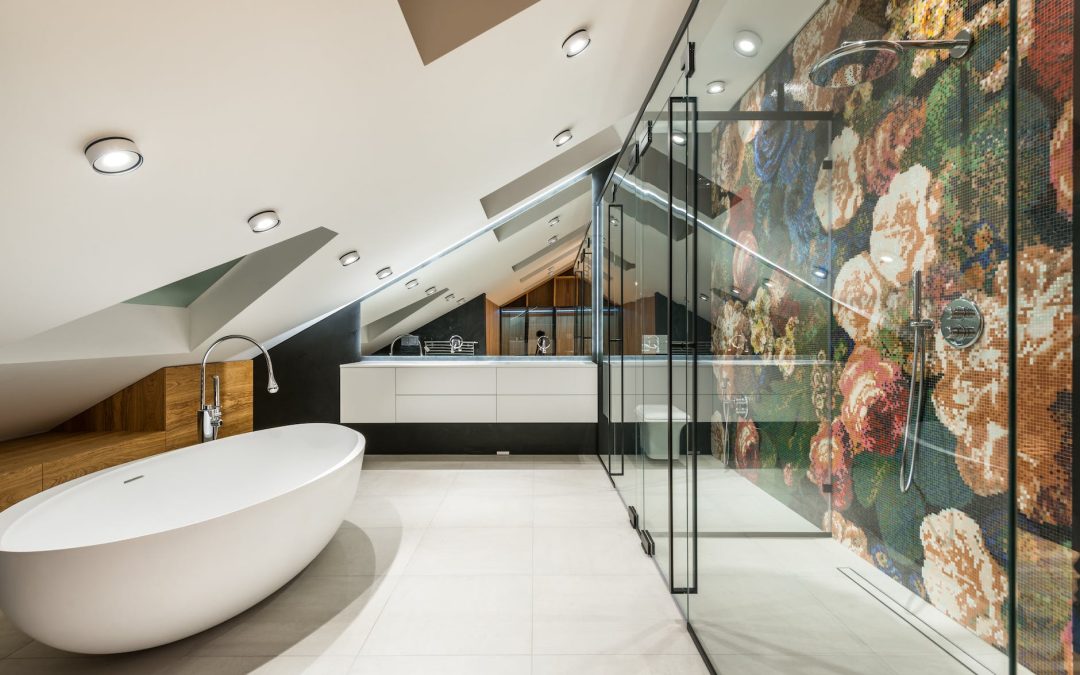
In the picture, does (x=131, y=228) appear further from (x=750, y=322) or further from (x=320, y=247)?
(x=750, y=322)

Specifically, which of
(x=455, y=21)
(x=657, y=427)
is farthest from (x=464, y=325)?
(x=455, y=21)

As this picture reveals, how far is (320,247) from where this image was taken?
8.60 ft

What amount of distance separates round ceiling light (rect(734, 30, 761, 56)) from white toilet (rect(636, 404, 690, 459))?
116cm

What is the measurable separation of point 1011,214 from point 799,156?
0.52 metres

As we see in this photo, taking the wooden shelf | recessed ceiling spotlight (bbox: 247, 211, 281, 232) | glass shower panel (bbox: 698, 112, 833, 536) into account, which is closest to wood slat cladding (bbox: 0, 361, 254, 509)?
the wooden shelf

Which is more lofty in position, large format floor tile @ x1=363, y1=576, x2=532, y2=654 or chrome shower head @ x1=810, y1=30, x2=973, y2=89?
chrome shower head @ x1=810, y1=30, x2=973, y2=89

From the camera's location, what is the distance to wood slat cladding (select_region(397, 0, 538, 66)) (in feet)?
5.03

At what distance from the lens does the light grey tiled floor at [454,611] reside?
169 centimetres

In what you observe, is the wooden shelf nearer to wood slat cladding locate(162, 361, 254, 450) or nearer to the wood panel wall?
wood slat cladding locate(162, 361, 254, 450)

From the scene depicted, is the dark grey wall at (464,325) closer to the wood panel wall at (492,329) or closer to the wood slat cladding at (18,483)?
the wood panel wall at (492,329)

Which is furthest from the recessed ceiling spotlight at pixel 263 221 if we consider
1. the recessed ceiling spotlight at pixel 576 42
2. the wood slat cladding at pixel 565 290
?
the wood slat cladding at pixel 565 290

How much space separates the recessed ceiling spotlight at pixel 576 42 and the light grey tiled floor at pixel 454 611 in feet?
7.19

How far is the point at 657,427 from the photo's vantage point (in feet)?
7.65

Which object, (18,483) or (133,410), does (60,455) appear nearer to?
(18,483)
